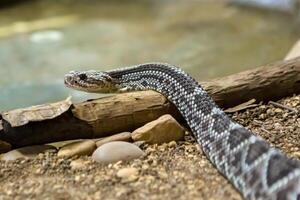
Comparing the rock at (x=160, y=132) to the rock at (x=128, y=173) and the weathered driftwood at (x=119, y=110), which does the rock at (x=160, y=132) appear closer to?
the weathered driftwood at (x=119, y=110)

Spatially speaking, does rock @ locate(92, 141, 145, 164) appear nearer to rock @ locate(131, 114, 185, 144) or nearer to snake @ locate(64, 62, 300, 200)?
rock @ locate(131, 114, 185, 144)

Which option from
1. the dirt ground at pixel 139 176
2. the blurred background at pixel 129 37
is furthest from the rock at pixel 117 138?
the blurred background at pixel 129 37

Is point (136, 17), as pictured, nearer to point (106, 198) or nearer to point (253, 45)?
point (253, 45)

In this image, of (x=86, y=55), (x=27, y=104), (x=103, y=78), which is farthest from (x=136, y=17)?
(x=103, y=78)

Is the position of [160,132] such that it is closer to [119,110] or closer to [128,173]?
[119,110]

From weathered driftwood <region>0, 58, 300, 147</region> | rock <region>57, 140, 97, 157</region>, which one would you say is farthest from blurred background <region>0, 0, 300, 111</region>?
rock <region>57, 140, 97, 157</region>

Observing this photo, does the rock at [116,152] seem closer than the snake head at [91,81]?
Yes
